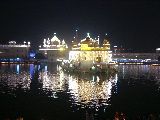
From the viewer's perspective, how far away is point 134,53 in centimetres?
10112

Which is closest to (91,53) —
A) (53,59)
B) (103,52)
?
(103,52)

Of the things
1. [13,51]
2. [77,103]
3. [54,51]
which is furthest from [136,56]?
[77,103]

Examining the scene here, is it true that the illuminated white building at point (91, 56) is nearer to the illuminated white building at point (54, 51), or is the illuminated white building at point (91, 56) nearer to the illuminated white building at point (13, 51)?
the illuminated white building at point (54, 51)

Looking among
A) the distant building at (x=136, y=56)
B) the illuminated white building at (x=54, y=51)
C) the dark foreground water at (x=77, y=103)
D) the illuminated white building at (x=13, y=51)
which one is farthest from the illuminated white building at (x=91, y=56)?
the distant building at (x=136, y=56)

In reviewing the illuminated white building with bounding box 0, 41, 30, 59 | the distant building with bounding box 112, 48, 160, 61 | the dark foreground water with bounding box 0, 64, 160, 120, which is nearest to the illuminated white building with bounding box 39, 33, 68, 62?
the illuminated white building with bounding box 0, 41, 30, 59

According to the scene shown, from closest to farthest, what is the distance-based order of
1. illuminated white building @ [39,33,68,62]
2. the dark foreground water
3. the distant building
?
the dark foreground water < illuminated white building @ [39,33,68,62] < the distant building

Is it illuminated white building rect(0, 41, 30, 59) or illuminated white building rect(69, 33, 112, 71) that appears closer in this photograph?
illuminated white building rect(69, 33, 112, 71)

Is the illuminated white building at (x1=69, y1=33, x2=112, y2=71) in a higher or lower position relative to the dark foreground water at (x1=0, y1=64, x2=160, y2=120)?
higher

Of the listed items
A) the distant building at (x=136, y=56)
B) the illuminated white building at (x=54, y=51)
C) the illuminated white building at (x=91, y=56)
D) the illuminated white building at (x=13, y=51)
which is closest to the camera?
the illuminated white building at (x=91, y=56)

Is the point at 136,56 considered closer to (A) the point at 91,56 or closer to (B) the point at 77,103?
(A) the point at 91,56

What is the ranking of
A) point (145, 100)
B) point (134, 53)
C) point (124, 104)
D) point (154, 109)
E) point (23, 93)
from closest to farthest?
point (154, 109) → point (124, 104) → point (145, 100) → point (23, 93) → point (134, 53)

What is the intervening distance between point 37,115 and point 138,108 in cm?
587

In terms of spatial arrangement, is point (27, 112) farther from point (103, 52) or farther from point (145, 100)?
point (103, 52)

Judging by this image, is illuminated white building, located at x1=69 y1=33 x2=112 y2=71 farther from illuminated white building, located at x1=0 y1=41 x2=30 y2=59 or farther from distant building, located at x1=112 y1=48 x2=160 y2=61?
distant building, located at x1=112 y1=48 x2=160 y2=61
